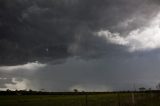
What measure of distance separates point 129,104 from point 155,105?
259cm

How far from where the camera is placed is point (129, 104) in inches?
1209

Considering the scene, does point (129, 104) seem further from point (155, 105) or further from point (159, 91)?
point (159, 91)

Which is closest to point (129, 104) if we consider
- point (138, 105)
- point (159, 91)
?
point (138, 105)

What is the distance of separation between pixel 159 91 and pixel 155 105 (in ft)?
43.0

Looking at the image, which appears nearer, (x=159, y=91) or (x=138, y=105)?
(x=138, y=105)

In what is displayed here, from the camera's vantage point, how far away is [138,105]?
30156 mm

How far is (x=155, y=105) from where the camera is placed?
3067 cm

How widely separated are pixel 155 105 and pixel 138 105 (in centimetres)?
187

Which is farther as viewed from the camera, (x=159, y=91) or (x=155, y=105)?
(x=159, y=91)

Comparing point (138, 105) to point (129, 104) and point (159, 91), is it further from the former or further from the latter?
point (159, 91)

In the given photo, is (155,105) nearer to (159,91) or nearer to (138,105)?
(138,105)

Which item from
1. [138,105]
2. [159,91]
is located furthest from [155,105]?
[159,91]

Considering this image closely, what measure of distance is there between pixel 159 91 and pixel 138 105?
14182 millimetres
